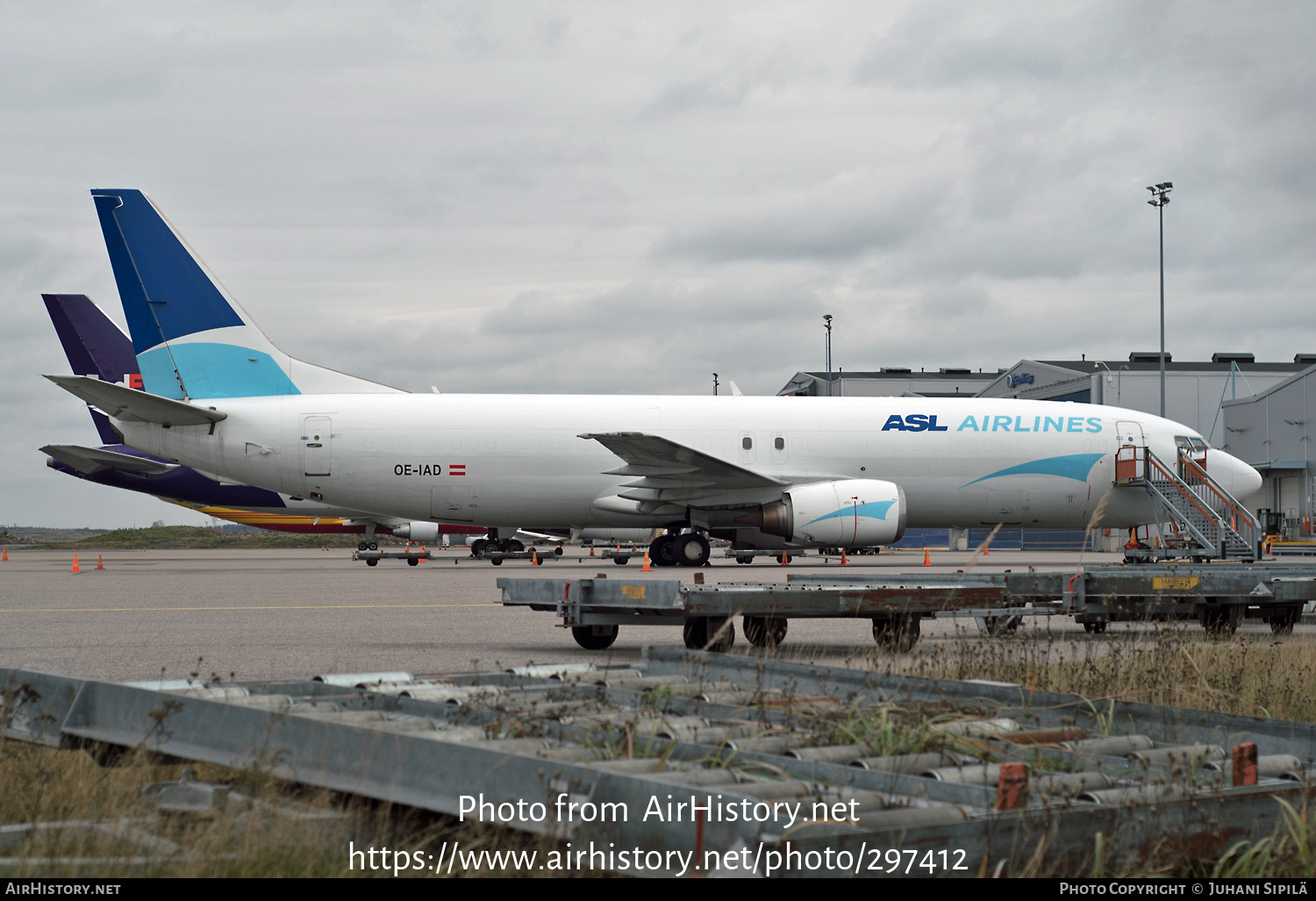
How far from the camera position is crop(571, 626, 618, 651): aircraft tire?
36.0 feet

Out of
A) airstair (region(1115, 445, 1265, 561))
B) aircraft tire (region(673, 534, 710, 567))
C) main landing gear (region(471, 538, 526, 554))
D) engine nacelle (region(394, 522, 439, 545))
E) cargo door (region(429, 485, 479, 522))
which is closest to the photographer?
airstair (region(1115, 445, 1265, 561))

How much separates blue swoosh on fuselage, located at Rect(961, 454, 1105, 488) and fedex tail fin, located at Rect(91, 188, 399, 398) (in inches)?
674

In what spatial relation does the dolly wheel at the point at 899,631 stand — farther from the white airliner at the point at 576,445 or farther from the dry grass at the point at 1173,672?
the white airliner at the point at 576,445

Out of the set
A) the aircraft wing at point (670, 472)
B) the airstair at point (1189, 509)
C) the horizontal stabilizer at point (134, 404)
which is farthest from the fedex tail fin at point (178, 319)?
the airstair at point (1189, 509)

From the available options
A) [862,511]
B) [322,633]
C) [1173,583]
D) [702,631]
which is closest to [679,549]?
[862,511]

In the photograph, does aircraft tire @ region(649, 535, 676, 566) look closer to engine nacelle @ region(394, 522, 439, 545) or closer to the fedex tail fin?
the fedex tail fin

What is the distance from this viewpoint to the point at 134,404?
81.4 ft

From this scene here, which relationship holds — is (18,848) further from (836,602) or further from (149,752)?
(836,602)

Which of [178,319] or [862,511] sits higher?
[178,319]

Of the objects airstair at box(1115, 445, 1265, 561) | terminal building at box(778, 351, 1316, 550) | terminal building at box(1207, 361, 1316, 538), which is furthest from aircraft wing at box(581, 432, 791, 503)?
terminal building at box(1207, 361, 1316, 538)

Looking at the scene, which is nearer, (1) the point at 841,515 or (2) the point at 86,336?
(1) the point at 841,515

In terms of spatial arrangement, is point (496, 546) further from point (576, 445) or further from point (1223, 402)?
point (1223, 402)

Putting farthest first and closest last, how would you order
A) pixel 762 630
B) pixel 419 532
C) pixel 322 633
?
pixel 419 532, pixel 322 633, pixel 762 630

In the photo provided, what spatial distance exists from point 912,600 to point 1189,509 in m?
18.1
